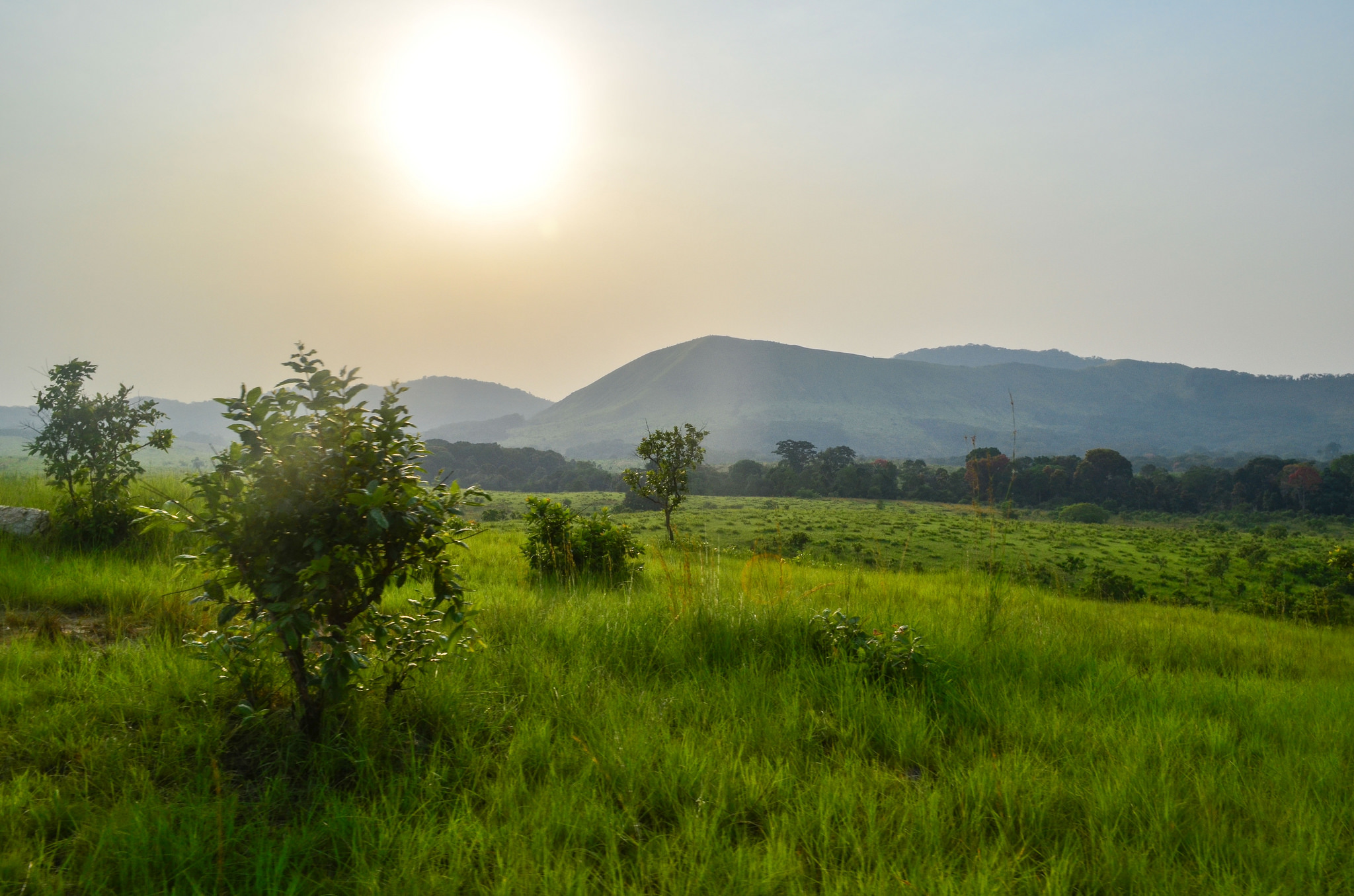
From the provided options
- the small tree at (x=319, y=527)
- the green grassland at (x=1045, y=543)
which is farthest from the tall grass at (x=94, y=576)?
the green grassland at (x=1045, y=543)

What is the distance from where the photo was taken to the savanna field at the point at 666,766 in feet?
8.46

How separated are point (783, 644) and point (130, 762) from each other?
4107 mm

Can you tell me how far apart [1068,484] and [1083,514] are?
17.7m

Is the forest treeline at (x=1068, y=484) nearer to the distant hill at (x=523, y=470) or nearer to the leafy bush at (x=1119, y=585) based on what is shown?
the distant hill at (x=523, y=470)

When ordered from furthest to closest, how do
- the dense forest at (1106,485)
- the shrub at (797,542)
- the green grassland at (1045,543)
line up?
the dense forest at (1106,485) < the shrub at (797,542) < the green grassland at (1045,543)

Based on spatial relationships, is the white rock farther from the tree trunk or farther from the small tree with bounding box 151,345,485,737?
the tree trunk

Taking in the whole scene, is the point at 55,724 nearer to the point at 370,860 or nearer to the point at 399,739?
the point at 399,739

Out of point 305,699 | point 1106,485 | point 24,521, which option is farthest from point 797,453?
point 305,699

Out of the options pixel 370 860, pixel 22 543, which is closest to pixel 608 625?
pixel 370 860

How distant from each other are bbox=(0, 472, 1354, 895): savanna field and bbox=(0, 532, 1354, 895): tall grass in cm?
2

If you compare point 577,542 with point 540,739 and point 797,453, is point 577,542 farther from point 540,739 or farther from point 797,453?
point 797,453

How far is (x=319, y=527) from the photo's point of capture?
321 centimetres

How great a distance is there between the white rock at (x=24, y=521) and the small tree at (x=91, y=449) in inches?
6.1

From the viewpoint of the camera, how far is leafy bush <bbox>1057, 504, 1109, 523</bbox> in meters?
76.9
